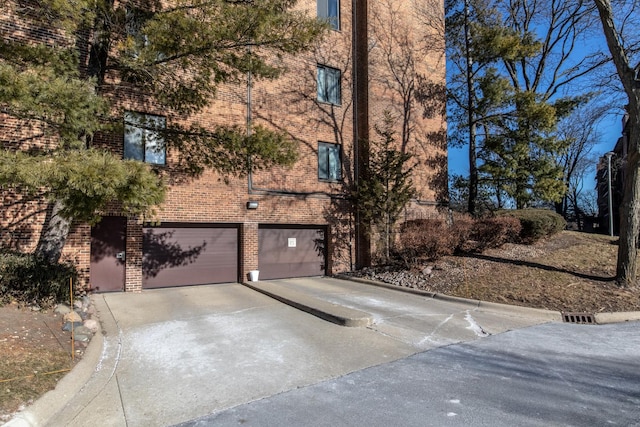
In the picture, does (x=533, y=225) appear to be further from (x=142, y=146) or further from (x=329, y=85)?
(x=142, y=146)

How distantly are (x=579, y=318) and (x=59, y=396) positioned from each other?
8.99m

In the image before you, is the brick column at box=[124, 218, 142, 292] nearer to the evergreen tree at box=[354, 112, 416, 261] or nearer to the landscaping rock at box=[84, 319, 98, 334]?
the landscaping rock at box=[84, 319, 98, 334]

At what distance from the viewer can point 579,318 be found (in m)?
8.31

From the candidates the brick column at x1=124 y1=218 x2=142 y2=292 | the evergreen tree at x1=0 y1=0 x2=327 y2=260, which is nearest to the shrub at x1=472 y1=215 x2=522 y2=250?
the evergreen tree at x1=0 y1=0 x2=327 y2=260

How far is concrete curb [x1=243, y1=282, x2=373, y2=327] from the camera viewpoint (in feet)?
24.0

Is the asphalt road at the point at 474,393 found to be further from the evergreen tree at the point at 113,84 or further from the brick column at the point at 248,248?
the brick column at the point at 248,248

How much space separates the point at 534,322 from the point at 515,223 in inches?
264

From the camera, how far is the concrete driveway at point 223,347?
4.22m

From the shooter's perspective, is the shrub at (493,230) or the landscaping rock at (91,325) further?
the shrub at (493,230)

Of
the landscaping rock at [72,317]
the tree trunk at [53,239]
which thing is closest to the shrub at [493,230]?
the landscaping rock at [72,317]

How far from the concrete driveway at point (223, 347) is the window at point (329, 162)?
19.3 ft

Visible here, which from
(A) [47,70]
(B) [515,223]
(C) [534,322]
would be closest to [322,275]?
(B) [515,223]

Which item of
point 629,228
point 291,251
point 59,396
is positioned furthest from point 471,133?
point 59,396

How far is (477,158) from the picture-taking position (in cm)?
1866
